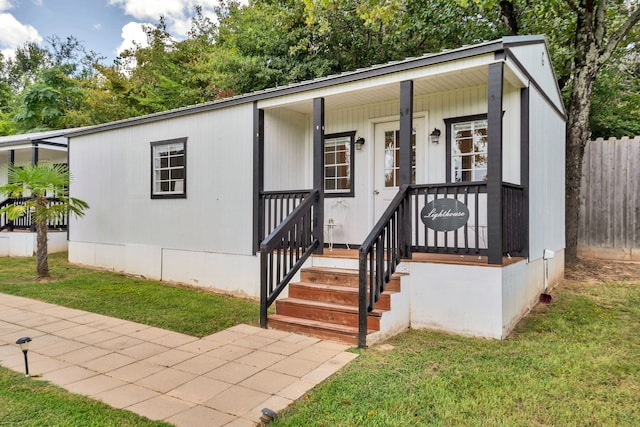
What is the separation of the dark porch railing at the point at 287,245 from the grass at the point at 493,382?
1459mm

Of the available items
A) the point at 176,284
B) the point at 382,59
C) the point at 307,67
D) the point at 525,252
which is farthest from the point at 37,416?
the point at 382,59

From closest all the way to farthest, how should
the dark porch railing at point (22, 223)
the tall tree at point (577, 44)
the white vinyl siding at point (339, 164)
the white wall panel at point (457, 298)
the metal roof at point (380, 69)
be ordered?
1. the white wall panel at point (457, 298)
2. the metal roof at point (380, 69)
3. the white vinyl siding at point (339, 164)
4. the tall tree at point (577, 44)
5. the dark porch railing at point (22, 223)

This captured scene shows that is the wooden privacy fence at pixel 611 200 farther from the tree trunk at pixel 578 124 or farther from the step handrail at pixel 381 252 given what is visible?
the step handrail at pixel 381 252

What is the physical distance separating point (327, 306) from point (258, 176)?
255 centimetres

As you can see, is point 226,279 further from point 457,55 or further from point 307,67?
point 307,67

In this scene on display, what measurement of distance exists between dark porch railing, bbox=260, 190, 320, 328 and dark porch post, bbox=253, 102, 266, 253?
377 millimetres

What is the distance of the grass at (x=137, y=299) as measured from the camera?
5168 millimetres

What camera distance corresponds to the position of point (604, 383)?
324cm

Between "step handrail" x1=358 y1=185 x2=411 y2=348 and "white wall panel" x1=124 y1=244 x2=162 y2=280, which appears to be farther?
"white wall panel" x1=124 y1=244 x2=162 y2=280

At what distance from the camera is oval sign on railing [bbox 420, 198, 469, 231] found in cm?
450

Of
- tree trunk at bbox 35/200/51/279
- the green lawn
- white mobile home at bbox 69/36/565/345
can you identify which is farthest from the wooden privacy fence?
tree trunk at bbox 35/200/51/279

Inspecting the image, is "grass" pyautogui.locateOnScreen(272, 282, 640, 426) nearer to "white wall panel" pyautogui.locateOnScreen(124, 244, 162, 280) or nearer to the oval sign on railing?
the oval sign on railing

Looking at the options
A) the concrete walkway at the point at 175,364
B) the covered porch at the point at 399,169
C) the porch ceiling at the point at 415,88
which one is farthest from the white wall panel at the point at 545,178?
the concrete walkway at the point at 175,364

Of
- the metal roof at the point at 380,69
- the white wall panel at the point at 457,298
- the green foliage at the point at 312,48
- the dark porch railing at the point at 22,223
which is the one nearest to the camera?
the white wall panel at the point at 457,298
